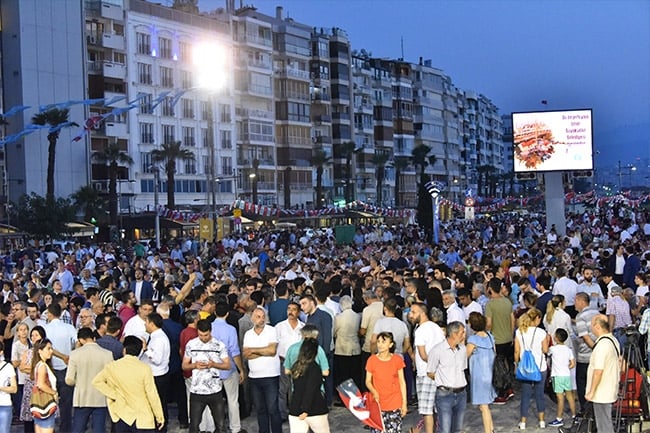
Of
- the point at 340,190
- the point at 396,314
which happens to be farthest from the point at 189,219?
the point at 340,190

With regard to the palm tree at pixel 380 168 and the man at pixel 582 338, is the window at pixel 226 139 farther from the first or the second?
the man at pixel 582 338

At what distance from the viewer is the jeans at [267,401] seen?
962 cm

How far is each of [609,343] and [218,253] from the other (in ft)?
68.3

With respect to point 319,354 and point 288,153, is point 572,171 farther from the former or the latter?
point 288,153

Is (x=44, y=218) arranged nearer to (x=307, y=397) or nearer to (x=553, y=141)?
(x=553, y=141)

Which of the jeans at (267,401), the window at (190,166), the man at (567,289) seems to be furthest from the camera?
the window at (190,166)

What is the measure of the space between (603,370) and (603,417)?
52cm

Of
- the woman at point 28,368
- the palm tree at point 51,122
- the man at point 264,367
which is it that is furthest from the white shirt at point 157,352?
the palm tree at point 51,122

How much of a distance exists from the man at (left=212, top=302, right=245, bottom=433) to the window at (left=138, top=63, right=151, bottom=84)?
185ft

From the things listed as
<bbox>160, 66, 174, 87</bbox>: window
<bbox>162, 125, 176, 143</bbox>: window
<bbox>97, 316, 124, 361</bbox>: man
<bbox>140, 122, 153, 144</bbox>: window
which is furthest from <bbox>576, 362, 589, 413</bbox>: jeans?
<bbox>160, 66, 174, 87</bbox>: window

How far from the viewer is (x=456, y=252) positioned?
23141 mm

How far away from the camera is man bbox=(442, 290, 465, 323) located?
10.9 m

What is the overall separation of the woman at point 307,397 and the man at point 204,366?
1.33 m

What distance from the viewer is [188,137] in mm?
68375
